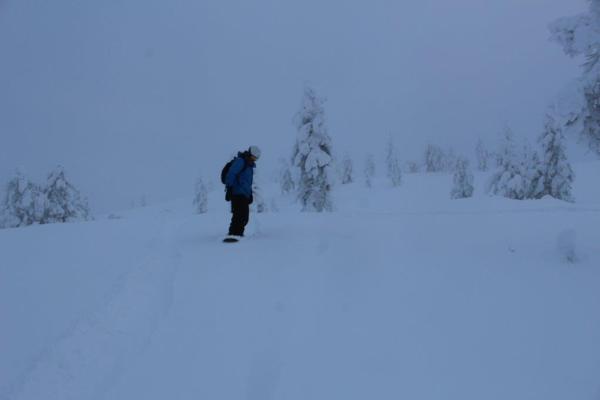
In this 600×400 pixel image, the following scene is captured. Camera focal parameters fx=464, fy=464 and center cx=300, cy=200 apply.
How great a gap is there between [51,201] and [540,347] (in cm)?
4242

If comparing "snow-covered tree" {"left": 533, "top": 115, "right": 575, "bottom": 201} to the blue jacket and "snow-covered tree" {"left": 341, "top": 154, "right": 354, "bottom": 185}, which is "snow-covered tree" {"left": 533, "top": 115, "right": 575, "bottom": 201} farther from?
"snow-covered tree" {"left": 341, "top": 154, "right": 354, "bottom": 185}

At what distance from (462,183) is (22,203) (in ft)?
171

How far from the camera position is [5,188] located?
43594mm

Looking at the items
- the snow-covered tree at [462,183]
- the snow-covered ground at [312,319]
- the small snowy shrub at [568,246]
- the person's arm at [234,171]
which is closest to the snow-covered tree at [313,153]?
the person's arm at [234,171]

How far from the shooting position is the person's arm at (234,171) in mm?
9836

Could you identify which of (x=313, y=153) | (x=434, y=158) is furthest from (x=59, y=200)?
(x=434, y=158)

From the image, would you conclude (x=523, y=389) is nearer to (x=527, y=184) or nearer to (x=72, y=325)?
(x=72, y=325)

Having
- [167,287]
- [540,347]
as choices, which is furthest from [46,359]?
[540,347]

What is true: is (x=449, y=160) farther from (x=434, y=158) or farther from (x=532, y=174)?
(x=532, y=174)

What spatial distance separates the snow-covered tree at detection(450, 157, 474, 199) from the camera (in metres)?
63.4

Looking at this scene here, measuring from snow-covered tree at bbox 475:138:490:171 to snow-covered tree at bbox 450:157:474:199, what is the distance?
6054 centimetres

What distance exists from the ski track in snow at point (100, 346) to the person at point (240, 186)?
2991 millimetres

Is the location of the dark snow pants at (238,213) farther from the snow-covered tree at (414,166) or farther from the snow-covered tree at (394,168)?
the snow-covered tree at (414,166)

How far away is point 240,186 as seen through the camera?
9.97 metres
